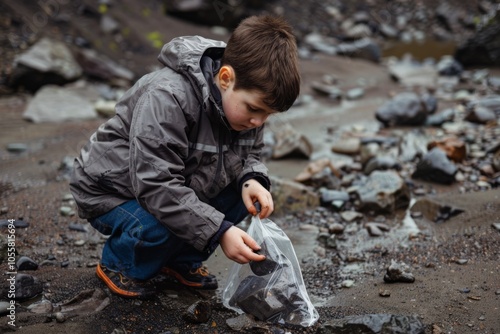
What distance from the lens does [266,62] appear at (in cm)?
244

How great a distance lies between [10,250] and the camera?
304 cm

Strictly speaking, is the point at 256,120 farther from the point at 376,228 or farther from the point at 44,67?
the point at 44,67

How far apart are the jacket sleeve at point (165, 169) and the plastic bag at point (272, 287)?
357 millimetres

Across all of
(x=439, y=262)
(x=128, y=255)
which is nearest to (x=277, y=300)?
(x=128, y=255)

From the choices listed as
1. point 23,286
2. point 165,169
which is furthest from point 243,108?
point 23,286

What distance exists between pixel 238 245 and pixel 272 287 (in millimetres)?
344

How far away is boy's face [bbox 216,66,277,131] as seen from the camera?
2.47m

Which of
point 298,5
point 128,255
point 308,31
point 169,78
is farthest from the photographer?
point 298,5

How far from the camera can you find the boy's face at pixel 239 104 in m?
A: 2.47

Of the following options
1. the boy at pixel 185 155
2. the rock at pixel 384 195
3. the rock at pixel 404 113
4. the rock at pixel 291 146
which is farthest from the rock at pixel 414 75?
the boy at pixel 185 155

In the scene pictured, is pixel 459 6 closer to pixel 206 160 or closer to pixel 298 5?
pixel 298 5

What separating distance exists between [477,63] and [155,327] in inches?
295

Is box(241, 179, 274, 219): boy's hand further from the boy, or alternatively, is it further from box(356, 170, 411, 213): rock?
box(356, 170, 411, 213): rock

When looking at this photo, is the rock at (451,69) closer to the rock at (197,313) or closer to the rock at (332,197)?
the rock at (332,197)
